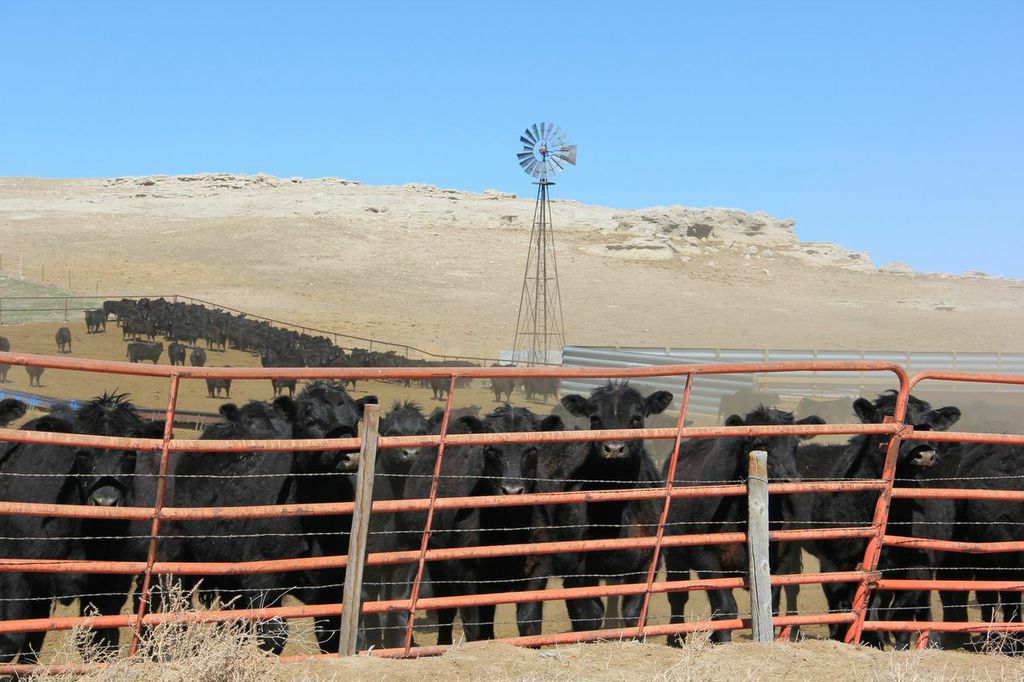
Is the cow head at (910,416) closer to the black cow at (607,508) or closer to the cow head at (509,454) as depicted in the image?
the black cow at (607,508)

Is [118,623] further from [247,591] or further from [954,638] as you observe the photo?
[954,638]

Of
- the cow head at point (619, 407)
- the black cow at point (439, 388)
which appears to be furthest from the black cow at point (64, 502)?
the black cow at point (439, 388)

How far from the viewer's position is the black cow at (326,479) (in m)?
6.50

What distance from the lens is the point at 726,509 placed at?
25.1ft

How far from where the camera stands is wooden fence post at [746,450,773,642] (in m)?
6.12

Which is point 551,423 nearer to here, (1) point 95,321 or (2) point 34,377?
(2) point 34,377

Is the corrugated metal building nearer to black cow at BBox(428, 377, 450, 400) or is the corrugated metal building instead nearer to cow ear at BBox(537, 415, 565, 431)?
black cow at BBox(428, 377, 450, 400)

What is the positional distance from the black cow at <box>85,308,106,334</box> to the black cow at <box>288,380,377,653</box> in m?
30.1

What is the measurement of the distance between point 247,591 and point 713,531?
3494mm

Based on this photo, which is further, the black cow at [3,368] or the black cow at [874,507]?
the black cow at [3,368]

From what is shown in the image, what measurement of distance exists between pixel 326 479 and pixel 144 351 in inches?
1018

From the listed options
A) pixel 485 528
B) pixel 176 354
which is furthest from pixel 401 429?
pixel 176 354

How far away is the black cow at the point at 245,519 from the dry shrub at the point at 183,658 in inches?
30.9

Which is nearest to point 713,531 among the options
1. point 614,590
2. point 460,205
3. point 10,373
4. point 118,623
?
point 614,590
